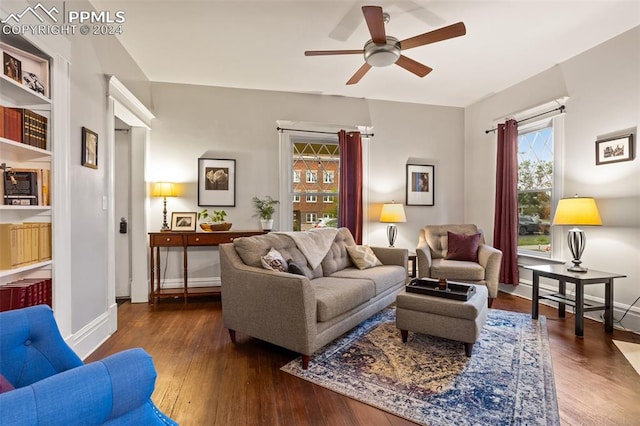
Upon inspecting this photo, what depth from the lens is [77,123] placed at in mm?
2445

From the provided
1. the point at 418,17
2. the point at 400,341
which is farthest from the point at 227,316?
the point at 418,17

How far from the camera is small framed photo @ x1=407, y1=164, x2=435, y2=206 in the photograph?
510cm

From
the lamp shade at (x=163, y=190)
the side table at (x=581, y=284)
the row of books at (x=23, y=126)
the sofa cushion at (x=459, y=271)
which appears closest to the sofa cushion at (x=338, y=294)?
the sofa cushion at (x=459, y=271)

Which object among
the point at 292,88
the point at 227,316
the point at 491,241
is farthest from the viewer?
the point at 491,241

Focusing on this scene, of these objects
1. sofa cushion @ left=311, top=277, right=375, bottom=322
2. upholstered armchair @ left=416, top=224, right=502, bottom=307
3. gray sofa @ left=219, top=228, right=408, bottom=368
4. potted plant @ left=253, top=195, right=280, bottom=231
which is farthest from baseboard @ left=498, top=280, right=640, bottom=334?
potted plant @ left=253, top=195, right=280, bottom=231

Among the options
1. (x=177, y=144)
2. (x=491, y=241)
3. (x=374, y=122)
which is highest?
(x=374, y=122)

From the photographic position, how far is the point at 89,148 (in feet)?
8.53

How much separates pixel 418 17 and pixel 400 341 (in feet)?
9.36

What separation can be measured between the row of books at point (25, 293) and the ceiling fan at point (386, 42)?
8.49ft

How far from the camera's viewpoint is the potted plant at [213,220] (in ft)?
13.2

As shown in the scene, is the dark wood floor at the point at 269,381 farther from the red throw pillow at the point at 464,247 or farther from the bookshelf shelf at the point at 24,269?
the red throw pillow at the point at 464,247

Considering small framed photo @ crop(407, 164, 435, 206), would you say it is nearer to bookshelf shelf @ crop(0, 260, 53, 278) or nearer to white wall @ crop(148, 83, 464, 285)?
white wall @ crop(148, 83, 464, 285)

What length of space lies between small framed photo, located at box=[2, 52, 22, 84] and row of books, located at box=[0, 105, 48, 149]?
181mm

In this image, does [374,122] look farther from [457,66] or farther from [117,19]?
[117,19]
